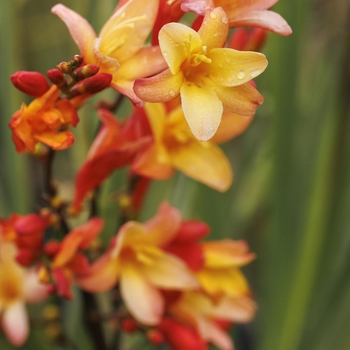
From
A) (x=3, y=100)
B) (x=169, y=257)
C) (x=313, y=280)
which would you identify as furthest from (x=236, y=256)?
(x=3, y=100)

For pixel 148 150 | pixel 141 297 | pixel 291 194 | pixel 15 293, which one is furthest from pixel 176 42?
pixel 291 194

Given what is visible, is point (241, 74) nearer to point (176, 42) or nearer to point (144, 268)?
point (176, 42)

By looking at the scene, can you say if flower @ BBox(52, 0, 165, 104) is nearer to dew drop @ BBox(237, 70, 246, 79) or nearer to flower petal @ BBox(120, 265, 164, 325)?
dew drop @ BBox(237, 70, 246, 79)

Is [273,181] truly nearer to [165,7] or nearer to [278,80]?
[278,80]

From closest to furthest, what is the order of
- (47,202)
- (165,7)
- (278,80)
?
(165,7)
(47,202)
(278,80)

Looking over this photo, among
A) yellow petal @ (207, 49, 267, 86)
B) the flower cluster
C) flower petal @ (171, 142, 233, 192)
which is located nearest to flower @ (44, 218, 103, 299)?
the flower cluster

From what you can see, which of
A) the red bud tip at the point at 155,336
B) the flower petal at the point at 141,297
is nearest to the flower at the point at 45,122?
the flower petal at the point at 141,297

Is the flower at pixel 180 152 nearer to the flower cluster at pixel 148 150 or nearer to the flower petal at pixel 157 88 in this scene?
the flower cluster at pixel 148 150
